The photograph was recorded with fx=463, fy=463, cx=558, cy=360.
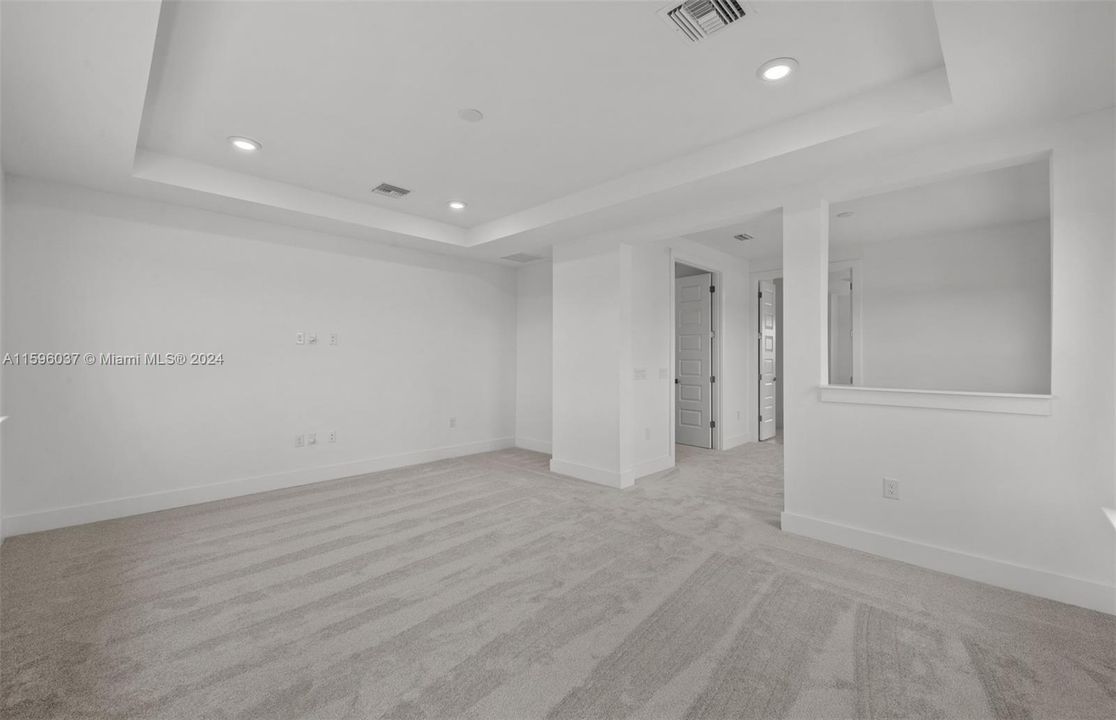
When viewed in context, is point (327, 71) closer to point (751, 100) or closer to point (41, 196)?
point (751, 100)

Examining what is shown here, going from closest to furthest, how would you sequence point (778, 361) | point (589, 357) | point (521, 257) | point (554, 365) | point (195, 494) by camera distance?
point (195, 494), point (589, 357), point (554, 365), point (521, 257), point (778, 361)

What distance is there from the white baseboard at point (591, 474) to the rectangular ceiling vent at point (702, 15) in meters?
3.61

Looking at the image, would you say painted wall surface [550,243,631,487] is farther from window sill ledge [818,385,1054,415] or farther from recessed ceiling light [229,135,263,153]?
recessed ceiling light [229,135,263,153]

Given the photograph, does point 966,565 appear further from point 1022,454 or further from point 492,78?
point 492,78

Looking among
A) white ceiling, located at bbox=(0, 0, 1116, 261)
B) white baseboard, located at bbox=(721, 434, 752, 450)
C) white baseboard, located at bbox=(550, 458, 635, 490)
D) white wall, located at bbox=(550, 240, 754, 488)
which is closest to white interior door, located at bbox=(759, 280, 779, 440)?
white baseboard, located at bbox=(721, 434, 752, 450)

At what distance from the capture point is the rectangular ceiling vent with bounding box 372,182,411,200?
13.4 ft

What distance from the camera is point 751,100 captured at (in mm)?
2654

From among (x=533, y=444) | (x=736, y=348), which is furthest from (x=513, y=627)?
(x=736, y=348)

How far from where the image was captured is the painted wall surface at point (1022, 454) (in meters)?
2.36

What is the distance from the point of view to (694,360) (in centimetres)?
659

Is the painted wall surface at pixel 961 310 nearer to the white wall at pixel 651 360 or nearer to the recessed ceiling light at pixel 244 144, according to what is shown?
the white wall at pixel 651 360

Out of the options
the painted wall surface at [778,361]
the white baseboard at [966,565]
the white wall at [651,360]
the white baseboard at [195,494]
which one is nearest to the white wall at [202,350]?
the white baseboard at [195,494]

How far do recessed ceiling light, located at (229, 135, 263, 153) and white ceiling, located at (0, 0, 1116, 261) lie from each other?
7 centimetres

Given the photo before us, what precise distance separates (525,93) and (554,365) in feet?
10.2
